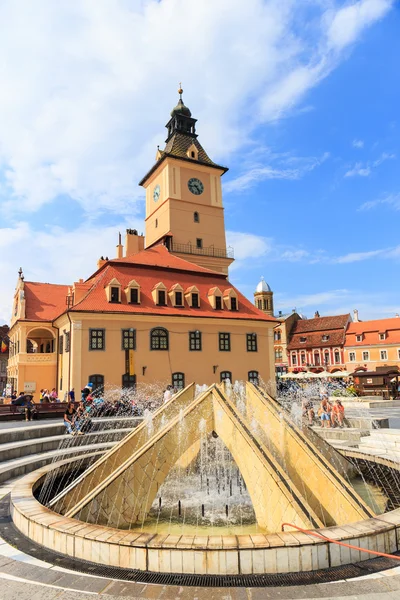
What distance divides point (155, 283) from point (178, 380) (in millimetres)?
7616

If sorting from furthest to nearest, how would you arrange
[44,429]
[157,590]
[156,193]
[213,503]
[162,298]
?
1. [156,193]
2. [162,298]
3. [44,429]
4. [213,503]
5. [157,590]

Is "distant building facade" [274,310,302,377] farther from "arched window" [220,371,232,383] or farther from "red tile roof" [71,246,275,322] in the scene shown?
"arched window" [220,371,232,383]

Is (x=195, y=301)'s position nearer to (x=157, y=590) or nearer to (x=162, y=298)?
(x=162, y=298)

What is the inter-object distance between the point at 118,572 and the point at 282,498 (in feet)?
8.79

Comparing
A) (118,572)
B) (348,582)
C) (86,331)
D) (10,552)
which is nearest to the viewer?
(348,582)

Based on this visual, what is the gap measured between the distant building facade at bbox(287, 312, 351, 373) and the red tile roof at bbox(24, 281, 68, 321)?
133ft

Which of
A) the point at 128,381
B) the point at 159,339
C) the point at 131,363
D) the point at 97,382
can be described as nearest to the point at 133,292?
the point at 159,339

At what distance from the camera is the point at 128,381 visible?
2859 centimetres

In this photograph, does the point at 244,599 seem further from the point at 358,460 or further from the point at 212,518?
the point at 358,460

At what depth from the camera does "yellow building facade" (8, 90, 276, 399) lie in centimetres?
2822

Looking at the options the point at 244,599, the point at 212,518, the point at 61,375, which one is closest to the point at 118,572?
the point at 244,599

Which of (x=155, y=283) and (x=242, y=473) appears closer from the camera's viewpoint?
(x=242, y=473)

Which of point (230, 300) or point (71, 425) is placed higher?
point (230, 300)

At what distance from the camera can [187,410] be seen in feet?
28.8
